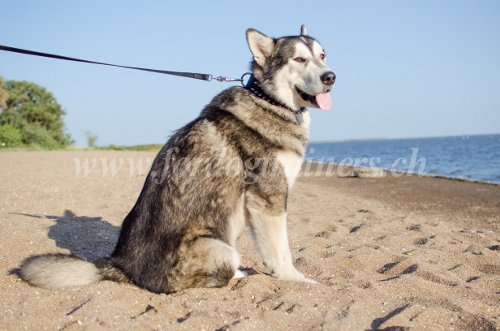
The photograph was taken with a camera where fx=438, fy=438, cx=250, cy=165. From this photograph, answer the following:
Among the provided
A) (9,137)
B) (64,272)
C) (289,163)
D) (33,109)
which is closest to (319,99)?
(289,163)

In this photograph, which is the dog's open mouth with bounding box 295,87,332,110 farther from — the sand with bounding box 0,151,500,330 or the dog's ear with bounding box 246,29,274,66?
the sand with bounding box 0,151,500,330

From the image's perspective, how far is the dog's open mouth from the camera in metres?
4.63

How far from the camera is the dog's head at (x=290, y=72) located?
15.0 feet

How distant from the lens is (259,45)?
4637mm

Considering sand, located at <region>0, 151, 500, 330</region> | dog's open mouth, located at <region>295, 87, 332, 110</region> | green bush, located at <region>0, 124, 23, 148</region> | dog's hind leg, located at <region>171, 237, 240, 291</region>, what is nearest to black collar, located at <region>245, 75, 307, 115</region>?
dog's open mouth, located at <region>295, 87, 332, 110</region>

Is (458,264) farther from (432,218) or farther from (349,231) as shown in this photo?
(432,218)

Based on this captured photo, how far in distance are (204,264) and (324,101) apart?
211 cm

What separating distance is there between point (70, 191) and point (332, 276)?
28.4 feet

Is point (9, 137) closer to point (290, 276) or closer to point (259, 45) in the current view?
point (259, 45)

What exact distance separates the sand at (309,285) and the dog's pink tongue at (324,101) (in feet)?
5.98

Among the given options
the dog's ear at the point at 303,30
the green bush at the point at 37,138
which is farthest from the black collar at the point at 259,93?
the green bush at the point at 37,138

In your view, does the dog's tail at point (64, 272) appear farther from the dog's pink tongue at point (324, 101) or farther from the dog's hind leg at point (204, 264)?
the dog's pink tongue at point (324, 101)

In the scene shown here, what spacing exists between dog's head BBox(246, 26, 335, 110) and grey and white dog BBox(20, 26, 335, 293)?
0.03ft

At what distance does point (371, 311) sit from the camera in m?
3.49
